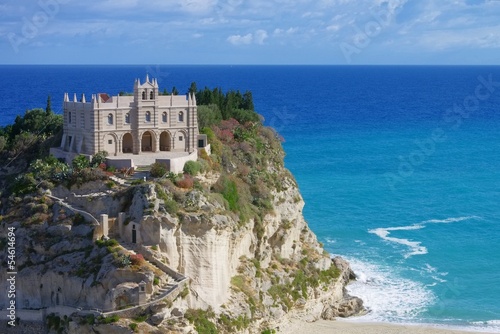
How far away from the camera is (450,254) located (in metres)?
72.2

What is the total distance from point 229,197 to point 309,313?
1019 centimetres

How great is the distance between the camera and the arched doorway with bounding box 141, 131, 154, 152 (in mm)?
60562

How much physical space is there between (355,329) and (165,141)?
18.7 meters

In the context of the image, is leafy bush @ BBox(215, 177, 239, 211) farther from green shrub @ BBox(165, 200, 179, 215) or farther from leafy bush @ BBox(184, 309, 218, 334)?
leafy bush @ BBox(184, 309, 218, 334)

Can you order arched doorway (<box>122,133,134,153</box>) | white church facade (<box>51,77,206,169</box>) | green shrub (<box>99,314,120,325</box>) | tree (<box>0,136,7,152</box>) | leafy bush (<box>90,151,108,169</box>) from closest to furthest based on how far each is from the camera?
green shrub (<box>99,314,120,325</box>), leafy bush (<box>90,151,108,169</box>), white church facade (<box>51,77,206,169</box>), arched doorway (<box>122,133,134,153</box>), tree (<box>0,136,7,152</box>)

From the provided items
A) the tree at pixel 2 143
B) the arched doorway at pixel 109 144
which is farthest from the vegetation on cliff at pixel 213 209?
Result: the arched doorway at pixel 109 144

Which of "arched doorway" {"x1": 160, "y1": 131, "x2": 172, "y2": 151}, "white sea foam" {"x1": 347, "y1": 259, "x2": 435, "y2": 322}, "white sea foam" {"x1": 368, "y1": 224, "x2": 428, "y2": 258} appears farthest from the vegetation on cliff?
"white sea foam" {"x1": 368, "y1": 224, "x2": 428, "y2": 258}

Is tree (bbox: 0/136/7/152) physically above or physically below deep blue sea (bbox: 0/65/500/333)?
above

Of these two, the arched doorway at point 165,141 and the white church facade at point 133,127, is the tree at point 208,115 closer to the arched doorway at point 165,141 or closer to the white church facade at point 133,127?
the white church facade at point 133,127

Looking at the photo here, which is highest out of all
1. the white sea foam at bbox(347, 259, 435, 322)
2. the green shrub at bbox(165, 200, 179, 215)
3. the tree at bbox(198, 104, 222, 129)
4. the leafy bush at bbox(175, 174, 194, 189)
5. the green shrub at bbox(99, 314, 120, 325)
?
the tree at bbox(198, 104, 222, 129)

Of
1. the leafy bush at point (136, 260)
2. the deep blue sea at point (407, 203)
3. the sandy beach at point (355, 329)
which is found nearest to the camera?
the leafy bush at point (136, 260)

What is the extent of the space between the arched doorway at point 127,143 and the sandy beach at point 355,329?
648 inches

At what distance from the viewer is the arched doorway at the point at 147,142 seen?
6056 centimetres

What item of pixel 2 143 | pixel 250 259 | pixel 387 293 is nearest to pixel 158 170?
pixel 250 259
